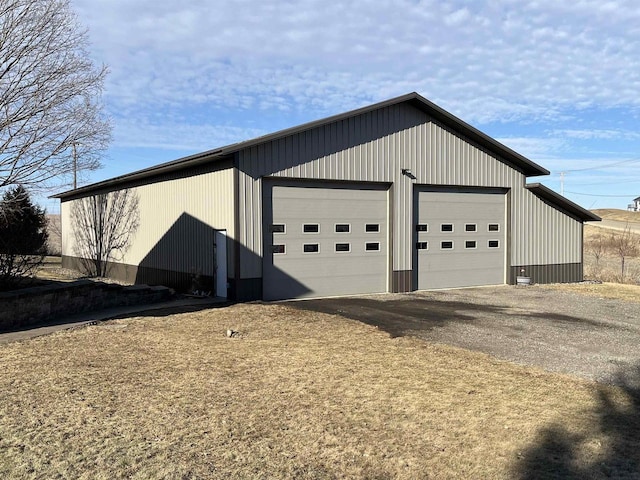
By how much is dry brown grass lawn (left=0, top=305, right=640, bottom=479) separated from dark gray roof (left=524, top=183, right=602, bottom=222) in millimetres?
12029

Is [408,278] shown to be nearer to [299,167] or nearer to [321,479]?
[299,167]

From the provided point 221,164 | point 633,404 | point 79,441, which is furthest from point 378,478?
point 221,164

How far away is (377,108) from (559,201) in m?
8.14

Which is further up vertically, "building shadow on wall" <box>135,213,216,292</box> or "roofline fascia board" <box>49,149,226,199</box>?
"roofline fascia board" <box>49,149,226,199</box>

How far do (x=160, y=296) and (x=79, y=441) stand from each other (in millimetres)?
9847

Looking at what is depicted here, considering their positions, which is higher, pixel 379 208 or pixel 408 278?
pixel 379 208

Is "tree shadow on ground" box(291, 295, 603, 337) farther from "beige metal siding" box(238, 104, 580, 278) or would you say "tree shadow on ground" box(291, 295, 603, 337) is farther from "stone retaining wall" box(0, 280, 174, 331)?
"stone retaining wall" box(0, 280, 174, 331)

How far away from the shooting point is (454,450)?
4641 millimetres

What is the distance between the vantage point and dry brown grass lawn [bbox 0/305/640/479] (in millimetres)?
4383

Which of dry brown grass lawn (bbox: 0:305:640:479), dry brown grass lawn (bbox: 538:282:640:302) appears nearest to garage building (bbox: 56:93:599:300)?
dry brown grass lawn (bbox: 538:282:640:302)

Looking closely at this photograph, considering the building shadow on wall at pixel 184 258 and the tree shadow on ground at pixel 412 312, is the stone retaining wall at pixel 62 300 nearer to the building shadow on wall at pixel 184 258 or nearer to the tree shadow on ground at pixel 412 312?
the building shadow on wall at pixel 184 258

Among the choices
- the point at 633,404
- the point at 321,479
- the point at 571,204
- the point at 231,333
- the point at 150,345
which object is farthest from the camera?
the point at 571,204

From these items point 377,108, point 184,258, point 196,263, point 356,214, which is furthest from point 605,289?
point 184,258

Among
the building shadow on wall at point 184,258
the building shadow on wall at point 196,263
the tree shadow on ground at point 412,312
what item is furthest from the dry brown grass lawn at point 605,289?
the building shadow on wall at point 184,258
